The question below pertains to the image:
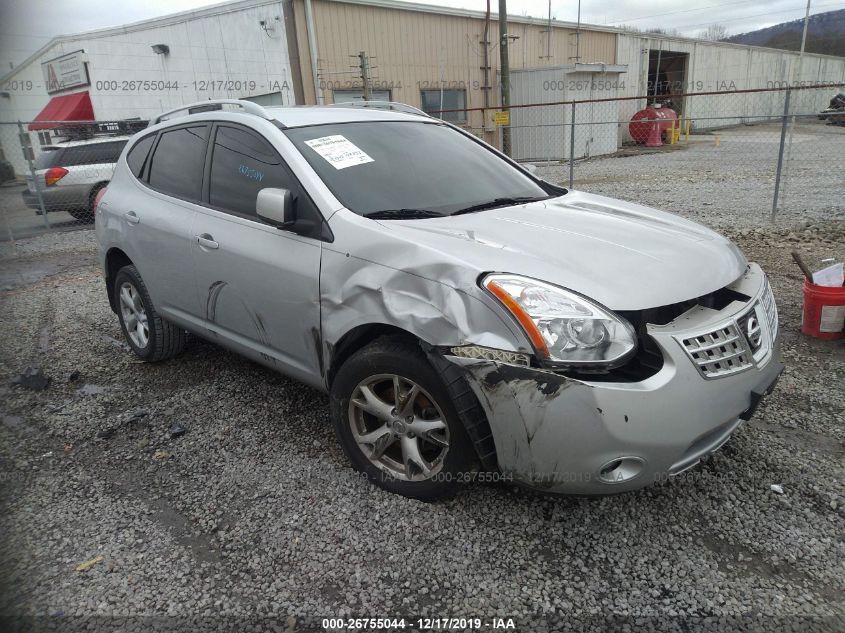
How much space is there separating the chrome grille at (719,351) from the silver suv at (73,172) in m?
11.8

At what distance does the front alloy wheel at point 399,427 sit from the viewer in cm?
250

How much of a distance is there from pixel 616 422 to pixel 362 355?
1.09 metres

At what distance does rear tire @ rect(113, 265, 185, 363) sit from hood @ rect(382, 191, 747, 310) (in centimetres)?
231

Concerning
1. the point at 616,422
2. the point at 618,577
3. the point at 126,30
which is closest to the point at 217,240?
the point at 616,422

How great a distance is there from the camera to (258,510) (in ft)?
8.85

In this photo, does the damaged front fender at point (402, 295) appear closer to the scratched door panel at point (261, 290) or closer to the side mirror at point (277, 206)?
the scratched door panel at point (261, 290)

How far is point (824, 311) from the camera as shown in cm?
419

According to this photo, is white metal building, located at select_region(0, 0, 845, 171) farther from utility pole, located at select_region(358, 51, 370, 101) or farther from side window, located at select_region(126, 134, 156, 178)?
side window, located at select_region(126, 134, 156, 178)

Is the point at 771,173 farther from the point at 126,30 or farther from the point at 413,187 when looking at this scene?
the point at 126,30

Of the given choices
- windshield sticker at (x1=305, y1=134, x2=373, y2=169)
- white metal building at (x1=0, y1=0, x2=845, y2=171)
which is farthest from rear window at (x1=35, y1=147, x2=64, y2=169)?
windshield sticker at (x1=305, y1=134, x2=373, y2=169)

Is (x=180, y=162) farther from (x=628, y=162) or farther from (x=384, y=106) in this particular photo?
(x=628, y=162)

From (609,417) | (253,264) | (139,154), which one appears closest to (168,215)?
(139,154)

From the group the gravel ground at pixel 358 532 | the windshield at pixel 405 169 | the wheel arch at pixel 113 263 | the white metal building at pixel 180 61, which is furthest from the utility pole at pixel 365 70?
the gravel ground at pixel 358 532

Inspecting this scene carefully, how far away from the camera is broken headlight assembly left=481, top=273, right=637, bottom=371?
213 centimetres
